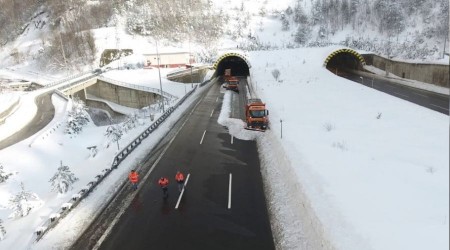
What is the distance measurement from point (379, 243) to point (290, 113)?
949 inches

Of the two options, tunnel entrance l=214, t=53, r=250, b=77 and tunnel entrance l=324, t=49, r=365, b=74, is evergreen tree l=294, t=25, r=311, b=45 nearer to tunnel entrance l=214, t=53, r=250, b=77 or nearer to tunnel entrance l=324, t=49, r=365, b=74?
tunnel entrance l=324, t=49, r=365, b=74

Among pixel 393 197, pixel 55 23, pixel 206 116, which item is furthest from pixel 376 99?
pixel 55 23

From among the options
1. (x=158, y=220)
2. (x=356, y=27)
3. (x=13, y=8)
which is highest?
(x=13, y=8)

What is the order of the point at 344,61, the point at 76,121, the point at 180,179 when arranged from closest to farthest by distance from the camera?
the point at 180,179 → the point at 76,121 → the point at 344,61

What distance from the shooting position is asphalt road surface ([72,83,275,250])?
14.9 metres

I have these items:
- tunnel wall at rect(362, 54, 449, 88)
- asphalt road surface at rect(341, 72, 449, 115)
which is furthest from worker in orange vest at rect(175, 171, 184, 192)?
tunnel wall at rect(362, 54, 449, 88)

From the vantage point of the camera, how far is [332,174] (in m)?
17.7

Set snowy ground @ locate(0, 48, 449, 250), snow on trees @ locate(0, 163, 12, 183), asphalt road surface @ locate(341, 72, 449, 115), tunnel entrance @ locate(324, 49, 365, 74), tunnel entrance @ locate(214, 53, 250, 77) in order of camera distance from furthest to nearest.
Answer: tunnel entrance @ locate(214, 53, 250, 77) < tunnel entrance @ locate(324, 49, 365, 74) < asphalt road surface @ locate(341, 72, 449, 115) < snow on trees @ locate(0, 163, 12, 183) < snowy ground @ locate(0, 48, 449, 250)

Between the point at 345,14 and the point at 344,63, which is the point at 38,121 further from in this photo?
the point at 345,14

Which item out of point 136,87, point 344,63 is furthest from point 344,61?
point 136,87

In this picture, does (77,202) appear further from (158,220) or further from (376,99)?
(376,99)

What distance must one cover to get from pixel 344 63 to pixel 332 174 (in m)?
70.4

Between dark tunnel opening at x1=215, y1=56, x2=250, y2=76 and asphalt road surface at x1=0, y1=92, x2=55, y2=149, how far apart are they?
36.1 meters

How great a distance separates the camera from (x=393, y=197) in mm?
13711
